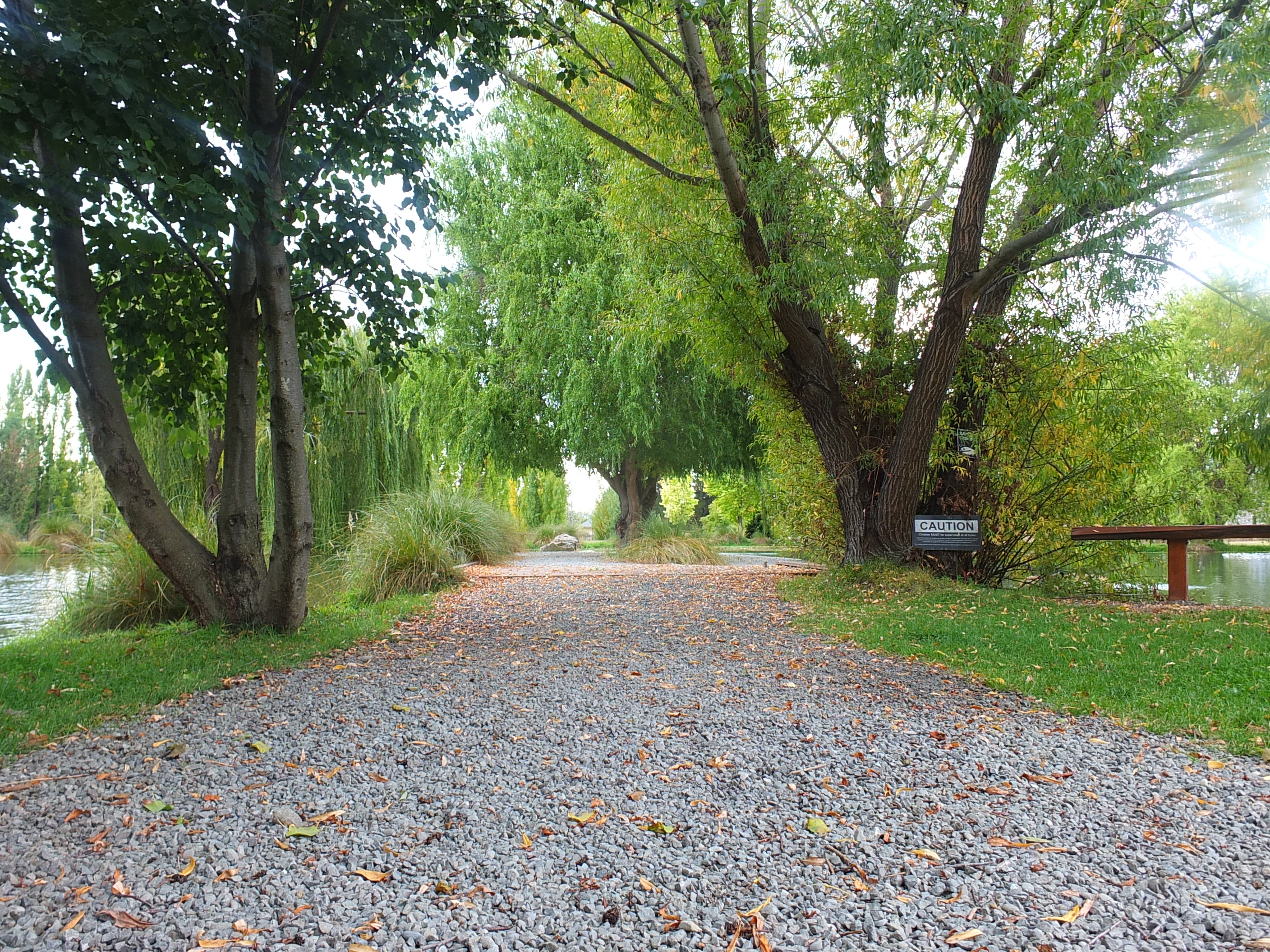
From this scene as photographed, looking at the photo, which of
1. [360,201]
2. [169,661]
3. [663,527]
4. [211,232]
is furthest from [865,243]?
[663,527]

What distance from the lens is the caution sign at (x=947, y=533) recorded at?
7031 mm

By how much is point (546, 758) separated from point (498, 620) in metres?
3.03

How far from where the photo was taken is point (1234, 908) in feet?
5.84

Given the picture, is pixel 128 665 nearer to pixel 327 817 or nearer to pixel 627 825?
pixel 327 817

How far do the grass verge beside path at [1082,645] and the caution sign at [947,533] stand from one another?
0.31m

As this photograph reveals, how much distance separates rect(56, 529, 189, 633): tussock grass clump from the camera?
596 centimetres

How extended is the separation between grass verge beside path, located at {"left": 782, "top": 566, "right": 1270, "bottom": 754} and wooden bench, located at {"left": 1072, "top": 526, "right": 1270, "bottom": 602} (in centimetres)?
78

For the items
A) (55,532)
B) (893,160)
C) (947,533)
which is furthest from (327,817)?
(55,532)

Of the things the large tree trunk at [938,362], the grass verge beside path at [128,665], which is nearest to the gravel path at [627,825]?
the grass verge beside path at [128,665]

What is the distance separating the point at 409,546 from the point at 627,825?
613 centimetres

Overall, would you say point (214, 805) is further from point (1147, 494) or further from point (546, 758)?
point (1147, 494)

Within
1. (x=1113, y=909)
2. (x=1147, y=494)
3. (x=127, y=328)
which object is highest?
(x=127, y=328)

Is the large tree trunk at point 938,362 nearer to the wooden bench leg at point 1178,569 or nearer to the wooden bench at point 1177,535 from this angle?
the wooden bench at point 1177,535

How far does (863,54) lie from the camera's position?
16.6 feet
